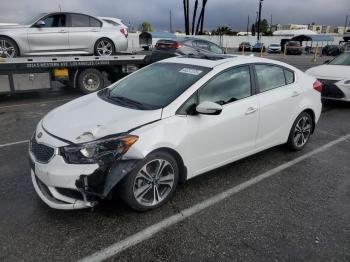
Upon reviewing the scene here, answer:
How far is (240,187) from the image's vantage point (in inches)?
158

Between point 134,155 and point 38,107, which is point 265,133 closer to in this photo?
point 134,155

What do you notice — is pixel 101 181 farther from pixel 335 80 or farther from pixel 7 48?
pixel 335 80

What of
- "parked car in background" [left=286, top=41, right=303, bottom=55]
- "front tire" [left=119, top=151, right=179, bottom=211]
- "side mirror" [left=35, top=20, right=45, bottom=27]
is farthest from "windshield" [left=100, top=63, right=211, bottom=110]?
"parked car in background" [left=286, top=41, right=303, bottom=55]

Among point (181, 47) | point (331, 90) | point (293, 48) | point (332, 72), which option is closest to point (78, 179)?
point (331, 90)

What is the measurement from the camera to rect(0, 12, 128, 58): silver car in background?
333 inches

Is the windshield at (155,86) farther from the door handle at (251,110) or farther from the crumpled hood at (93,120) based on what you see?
the door handle at (251,110)

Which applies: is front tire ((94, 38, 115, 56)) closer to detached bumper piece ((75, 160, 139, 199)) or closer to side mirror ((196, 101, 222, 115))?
side mirror ((196, 101, 222, 115))

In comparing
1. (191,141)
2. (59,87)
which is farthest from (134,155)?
(59,87)

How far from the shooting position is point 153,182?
337 cm

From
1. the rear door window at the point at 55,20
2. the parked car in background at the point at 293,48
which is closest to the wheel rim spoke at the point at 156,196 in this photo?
the rear door window at the point at 55,20

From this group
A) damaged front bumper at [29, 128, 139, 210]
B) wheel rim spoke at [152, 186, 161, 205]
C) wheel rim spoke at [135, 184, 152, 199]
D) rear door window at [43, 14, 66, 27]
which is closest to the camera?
damaged front bumper at [29, 128, 139, 210]

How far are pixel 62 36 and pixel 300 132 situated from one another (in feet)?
22.6

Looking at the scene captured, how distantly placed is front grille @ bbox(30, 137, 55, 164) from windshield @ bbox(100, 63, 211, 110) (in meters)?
1.01

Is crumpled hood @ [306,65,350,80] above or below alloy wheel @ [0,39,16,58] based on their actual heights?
below
